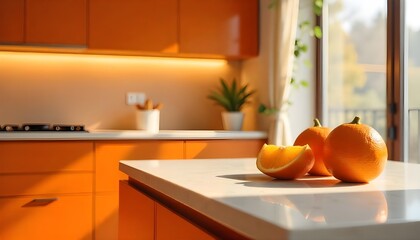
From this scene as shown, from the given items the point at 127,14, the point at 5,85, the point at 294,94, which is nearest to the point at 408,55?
the point at 294,94

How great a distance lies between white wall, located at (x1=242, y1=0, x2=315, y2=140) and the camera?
431cm

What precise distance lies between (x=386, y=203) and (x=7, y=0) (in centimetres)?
349

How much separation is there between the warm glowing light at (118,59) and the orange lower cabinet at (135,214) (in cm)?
269

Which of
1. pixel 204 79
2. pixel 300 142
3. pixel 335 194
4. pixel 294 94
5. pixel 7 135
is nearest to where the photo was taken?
pixel 335 194

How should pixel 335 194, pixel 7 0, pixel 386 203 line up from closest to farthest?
pixel 386 203 → pixel 335 194 → pixel 7 0

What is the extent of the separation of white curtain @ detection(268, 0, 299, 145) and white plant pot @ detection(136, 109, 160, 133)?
91cm

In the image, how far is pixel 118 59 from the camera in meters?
4.38

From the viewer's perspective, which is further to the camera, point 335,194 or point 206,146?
point 206,146

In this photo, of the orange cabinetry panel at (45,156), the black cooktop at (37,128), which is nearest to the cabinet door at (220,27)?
the black cooktop at (37,128)

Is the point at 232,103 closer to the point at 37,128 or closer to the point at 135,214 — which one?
the point at 37,128

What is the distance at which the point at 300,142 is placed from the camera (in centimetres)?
134

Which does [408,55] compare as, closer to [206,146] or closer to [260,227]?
[206,146]

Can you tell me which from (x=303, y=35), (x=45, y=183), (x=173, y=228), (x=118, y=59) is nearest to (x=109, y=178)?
(x=45, y=183)

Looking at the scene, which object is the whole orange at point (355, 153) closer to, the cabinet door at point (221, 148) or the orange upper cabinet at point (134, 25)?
the cabinet door at point (221, 148)
